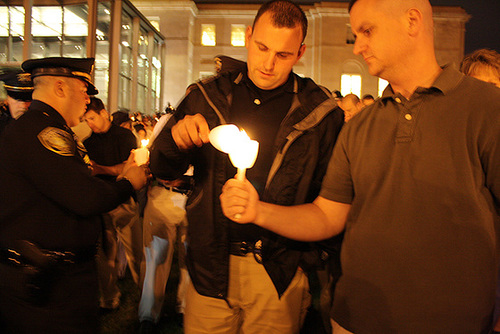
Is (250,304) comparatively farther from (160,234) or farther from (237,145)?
(160,234)

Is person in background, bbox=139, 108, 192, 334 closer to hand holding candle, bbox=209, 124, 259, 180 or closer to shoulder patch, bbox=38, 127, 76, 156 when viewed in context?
shoulder patch, bbox=38, 127, 76, 156

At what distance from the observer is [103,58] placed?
19.0 m

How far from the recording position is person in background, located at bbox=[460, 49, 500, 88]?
9.95 ft

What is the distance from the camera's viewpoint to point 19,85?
3445 millimetres

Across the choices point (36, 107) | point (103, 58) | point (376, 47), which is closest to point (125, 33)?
point (103, 58)

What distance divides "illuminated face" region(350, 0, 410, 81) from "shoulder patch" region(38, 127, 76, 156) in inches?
74.3

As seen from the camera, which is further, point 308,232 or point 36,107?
point 36,107

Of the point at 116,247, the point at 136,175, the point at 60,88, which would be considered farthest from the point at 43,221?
the point at 116,247

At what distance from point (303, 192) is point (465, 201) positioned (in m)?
0.94

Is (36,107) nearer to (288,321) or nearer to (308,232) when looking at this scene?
(308,232)

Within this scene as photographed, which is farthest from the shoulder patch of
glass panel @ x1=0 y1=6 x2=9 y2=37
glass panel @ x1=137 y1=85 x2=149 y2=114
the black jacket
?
glass panel @ x1=137 y1=85 x2=149 y2=114

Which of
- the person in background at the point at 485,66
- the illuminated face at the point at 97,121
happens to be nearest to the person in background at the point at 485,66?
the person in background at the point at 485,66

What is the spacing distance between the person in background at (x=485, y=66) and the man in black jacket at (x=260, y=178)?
58.6 inches

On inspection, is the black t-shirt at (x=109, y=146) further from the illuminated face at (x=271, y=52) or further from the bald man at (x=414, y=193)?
the bald man at (x=414, y=193)
